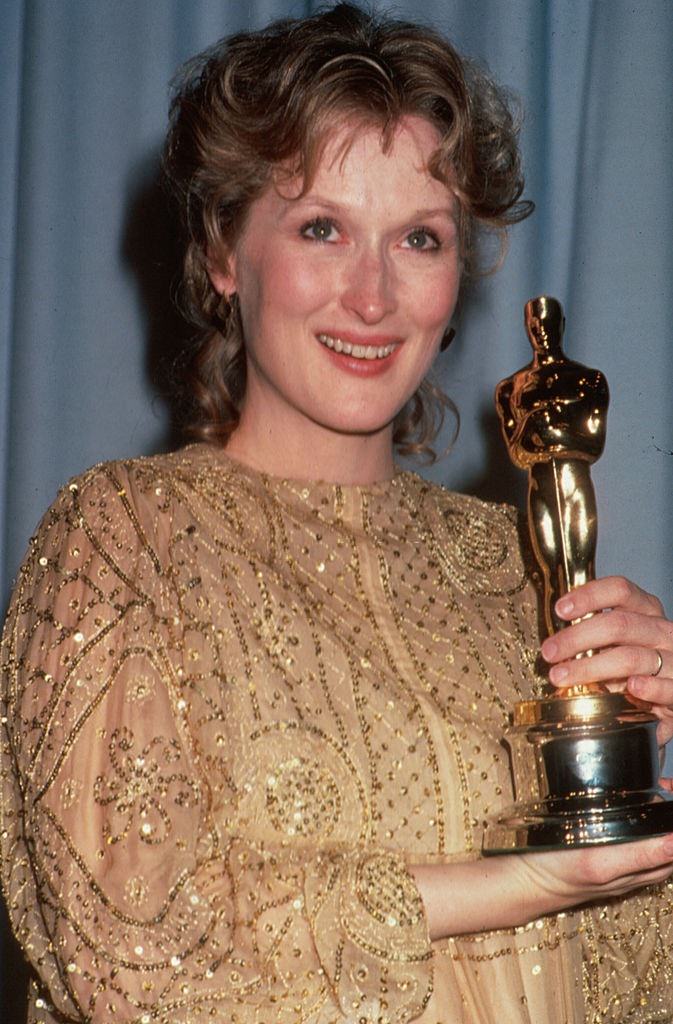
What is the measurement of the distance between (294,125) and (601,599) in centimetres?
51

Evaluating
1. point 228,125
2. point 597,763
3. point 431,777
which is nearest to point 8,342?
point 228,125

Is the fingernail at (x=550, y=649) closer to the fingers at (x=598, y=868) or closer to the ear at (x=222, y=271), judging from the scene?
the fingers at (x=598, y=868)

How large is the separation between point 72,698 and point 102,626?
0.06 m

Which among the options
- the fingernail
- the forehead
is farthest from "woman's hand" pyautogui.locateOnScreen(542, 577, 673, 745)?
the forehead

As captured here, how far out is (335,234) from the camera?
1.49m

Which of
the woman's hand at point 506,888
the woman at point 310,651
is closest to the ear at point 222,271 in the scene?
the woman at point 310,651

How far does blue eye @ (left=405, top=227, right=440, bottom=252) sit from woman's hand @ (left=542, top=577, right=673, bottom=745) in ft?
1.22

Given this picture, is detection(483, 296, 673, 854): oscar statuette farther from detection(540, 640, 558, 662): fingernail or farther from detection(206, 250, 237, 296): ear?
detection(206, 250, 237, 296): ear

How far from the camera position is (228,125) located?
153cm

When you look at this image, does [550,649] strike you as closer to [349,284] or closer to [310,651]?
[310,651]

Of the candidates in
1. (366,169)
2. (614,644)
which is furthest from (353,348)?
(614,644)

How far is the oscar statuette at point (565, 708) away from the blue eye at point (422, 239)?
170mm

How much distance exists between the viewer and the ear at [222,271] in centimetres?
158

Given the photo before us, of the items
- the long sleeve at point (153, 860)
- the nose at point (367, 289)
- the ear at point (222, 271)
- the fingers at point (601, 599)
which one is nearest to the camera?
the long sleeve at point (153, 860)
